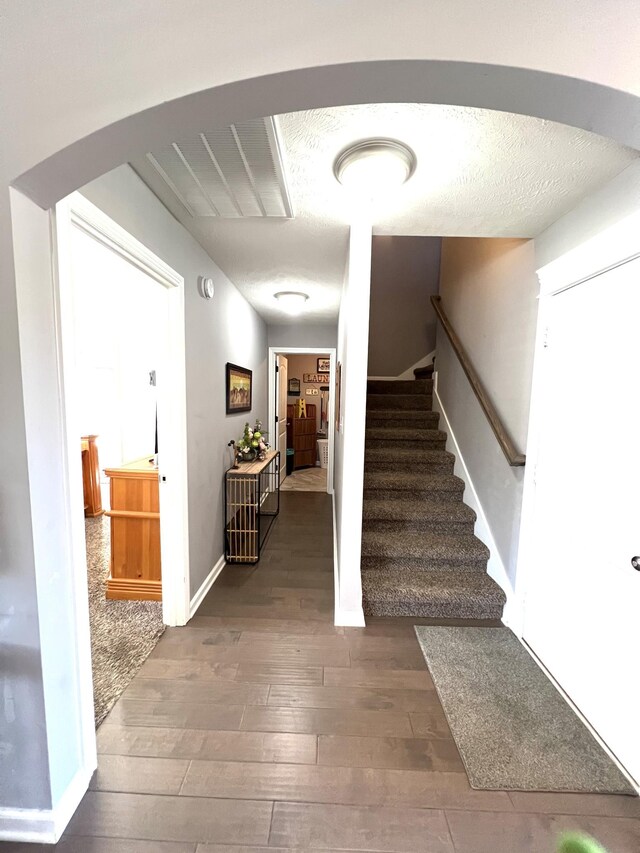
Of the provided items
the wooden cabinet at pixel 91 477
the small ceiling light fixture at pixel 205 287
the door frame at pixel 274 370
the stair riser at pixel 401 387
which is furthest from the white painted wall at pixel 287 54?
the door frame at pixel 274 370

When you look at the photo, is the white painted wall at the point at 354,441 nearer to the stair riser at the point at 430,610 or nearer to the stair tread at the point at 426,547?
the stair riser at the point at 430,610

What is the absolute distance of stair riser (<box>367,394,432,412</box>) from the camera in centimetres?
359

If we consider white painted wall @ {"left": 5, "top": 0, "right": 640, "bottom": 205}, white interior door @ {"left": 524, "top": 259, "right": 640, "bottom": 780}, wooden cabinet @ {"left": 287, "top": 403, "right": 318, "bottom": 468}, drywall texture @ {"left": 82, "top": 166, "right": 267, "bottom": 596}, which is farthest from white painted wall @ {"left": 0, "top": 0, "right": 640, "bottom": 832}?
wooden cabinet @ {"left": 287, "top": 403, "right": 318, "bottom": 468}

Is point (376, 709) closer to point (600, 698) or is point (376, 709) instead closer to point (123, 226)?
point (600, 698)

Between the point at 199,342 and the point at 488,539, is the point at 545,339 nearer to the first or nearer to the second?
the point at 488,539

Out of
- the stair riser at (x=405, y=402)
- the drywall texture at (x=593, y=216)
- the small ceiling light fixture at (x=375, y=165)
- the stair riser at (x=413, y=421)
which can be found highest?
the small ceiling light fixture at (x=375, y=165)

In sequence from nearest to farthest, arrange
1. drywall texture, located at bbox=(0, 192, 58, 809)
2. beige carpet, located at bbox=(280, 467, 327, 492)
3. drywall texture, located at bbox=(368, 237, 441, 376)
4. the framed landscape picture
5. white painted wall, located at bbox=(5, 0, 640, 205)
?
1. white painted wall, located at bbox=(5, 0, 640, 205)
2. drywall texture, located at bbox=(0, 192, 58, 809)
3. the framed landscape picture
4. drywall texture, located at bbox=(368, 237, 441, 376)
5. beige carpet, located at bbox=(280, 467, 327, 492)

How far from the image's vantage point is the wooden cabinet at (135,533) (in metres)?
2.14

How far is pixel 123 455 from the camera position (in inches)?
158

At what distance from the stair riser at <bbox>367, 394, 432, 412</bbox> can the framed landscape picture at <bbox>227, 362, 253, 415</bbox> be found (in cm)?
142

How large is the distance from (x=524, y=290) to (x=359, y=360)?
1.14 metres

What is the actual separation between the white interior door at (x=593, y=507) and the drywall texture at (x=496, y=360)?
0.23m

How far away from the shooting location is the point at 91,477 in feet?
12.4

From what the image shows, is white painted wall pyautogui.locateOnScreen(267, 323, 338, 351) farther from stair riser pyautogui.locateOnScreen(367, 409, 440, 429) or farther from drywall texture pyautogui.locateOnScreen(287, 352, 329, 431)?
drywall texture pyautogui.locateOnScreen(287, 352, 329, 431)
